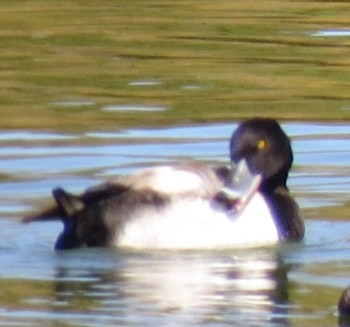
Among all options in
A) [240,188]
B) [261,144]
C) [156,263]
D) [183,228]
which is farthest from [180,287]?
[261,144]

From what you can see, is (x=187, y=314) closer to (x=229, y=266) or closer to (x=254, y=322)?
(x=254, y=322)

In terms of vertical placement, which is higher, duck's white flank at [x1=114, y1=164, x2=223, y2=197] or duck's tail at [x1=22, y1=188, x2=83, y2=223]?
duck's white flank at [x1=114, y1=164, x2=223, y2=197]

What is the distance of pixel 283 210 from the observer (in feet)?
38.2

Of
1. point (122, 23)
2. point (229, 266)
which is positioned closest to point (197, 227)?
point (229, 266)

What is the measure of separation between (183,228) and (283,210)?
0.75m

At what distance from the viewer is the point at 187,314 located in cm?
948

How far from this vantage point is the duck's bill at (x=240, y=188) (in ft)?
36.9

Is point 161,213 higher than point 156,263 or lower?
higher

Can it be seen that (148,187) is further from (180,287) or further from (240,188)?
(180,287)

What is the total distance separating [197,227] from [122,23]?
10301 millimetres

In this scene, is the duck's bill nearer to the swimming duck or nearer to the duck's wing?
the duck's wing

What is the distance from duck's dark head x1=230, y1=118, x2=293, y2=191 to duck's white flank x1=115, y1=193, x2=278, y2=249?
0.54 metres

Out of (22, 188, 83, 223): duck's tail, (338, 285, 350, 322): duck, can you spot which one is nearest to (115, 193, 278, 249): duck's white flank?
(22, 188, 83, 223): duck's tail

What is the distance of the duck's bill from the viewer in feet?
36.9
